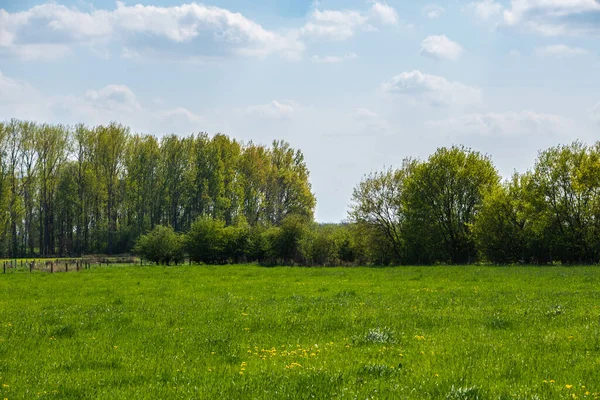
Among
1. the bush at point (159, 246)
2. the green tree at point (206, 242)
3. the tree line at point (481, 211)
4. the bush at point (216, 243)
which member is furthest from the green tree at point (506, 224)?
the bush at point (159, 246)

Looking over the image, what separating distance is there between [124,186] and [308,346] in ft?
Answer: 304

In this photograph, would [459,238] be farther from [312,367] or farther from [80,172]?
[80,172]

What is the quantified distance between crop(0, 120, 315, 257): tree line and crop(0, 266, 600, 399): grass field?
199 ft

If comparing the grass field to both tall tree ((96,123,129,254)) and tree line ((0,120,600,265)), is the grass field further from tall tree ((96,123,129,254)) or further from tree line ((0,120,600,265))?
tall tree ((96,123,129,254))

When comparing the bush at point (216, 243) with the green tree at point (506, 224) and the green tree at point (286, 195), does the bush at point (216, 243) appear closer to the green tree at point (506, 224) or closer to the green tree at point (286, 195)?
the green tree at point (286, 195)

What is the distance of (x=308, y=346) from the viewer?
1332 centimetres

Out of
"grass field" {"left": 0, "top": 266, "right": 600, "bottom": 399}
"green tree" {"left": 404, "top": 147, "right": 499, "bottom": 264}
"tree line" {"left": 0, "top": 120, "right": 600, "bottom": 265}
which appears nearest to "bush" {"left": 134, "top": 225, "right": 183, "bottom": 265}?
"tree line" {"left": 0, "top": 120, "right": 600, "bottom": 265}

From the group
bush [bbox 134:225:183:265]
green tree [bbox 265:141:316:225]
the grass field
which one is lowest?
the grass field

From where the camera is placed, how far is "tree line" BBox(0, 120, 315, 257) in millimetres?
89312

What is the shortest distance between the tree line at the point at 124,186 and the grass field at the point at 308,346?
199 feet

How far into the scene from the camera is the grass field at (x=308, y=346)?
9516mm

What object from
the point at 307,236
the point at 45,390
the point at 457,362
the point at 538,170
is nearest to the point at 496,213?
the point at 538,170

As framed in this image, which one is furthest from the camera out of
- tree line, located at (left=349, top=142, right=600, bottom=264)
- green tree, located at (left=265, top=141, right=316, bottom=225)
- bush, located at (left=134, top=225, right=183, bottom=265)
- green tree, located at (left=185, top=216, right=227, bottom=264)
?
green tree, located at (left=265, top=141, right=316, bottom=225)

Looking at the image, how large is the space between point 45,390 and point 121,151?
301 feet
